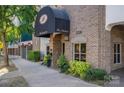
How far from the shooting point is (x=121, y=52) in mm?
19203

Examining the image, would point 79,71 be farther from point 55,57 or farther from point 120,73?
point 55,57

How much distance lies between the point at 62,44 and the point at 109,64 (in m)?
6.44

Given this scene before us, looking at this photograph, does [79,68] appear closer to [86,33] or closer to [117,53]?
[86,33]

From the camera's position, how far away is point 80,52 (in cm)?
1939

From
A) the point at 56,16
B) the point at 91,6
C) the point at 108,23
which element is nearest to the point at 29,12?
the point at 56,16

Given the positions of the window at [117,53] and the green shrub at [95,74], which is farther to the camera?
the window at [117,53]

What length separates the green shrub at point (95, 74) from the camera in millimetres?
15711

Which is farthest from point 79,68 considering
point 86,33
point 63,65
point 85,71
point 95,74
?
point 63,65

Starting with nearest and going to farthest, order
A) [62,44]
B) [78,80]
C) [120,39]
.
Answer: [78,80]
[120,39]
[62,44]

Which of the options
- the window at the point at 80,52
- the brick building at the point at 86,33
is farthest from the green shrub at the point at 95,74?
the window at the point at 80,52

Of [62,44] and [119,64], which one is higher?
[62,44]

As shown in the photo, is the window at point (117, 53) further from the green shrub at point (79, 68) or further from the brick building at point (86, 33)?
the green shrub at point (79, 68)

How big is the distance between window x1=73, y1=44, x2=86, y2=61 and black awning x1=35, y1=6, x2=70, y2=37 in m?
1.59

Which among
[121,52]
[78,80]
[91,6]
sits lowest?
[78,80]
